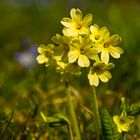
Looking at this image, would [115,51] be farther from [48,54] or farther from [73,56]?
[48,54]

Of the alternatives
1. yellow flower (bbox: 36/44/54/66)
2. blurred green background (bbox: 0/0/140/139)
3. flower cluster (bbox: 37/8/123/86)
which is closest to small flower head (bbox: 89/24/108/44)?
flower cluster (bbox: 37/8/123/86)

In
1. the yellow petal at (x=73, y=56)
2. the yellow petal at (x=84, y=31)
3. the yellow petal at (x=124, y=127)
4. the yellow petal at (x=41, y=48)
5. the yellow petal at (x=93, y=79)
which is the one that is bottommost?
the yellow petal at (x=124, y=127)

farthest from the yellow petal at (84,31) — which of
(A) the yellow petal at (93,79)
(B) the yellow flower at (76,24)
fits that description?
(A) the yellow petal at (93,79)

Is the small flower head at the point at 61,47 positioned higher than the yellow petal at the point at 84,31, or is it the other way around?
the yellow petal at the point at 84,31

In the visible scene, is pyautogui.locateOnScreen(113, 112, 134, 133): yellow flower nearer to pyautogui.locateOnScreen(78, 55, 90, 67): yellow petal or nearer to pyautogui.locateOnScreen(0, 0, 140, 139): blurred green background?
pyautogui.locateOnScreen(78, 55, 90, 67): yellow petal

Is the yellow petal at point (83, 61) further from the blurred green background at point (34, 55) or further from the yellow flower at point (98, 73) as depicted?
the blurred green background at point (34, 55)

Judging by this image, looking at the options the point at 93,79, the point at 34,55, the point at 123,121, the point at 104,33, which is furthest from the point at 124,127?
the point at 34,55
